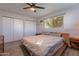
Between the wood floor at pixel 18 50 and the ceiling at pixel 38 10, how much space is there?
0.43m

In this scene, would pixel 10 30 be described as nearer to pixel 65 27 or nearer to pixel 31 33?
pixel 31 33

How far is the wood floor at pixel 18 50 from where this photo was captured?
3.94ft

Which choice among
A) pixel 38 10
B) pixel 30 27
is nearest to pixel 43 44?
pixel 30 27

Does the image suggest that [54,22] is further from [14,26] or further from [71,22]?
[14,26]

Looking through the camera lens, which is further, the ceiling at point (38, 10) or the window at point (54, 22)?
the window at point (54, 22)

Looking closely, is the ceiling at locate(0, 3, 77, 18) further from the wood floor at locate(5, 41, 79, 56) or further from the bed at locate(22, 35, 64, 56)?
the wood floor at locate(5, 41, 79, 56)

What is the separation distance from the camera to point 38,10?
1267 mm

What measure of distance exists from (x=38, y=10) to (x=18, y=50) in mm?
611

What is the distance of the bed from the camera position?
46.2 inches

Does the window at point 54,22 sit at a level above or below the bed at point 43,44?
above

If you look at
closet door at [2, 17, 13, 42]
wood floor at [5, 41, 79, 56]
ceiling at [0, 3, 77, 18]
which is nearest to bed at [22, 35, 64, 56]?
wood floor at [5, 41, 79, 56]

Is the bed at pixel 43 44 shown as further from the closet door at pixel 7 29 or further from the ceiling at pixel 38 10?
the ceiling at pixel 38 10

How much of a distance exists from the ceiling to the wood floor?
433 millimetres

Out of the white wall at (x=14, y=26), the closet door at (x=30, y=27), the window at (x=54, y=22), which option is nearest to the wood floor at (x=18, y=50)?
the white wall at (x=14, y=26)
